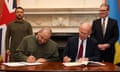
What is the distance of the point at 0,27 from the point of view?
5469mm

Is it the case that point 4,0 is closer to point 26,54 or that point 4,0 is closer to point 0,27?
point 0,27

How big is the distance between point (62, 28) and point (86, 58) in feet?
9.17

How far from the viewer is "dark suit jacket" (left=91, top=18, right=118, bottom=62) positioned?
4562mm

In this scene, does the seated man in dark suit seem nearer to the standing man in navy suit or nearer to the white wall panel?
the standing man in navy suit

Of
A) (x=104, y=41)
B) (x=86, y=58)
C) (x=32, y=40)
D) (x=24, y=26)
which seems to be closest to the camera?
(x=86, y=58)

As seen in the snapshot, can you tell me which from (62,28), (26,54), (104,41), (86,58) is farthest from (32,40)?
(62,28)

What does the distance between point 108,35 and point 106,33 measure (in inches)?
1.6

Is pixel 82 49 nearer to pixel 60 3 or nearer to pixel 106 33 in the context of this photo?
pixel 106 33

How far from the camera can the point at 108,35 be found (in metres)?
4.58

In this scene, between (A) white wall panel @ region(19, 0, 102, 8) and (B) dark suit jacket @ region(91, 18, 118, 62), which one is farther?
(A) white wall panel @ region(19, 0, 102, 8)

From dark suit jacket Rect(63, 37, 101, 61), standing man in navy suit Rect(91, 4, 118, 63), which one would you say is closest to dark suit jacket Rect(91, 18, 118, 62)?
standing man in navy suit Rect(91, 4, 118, 63)

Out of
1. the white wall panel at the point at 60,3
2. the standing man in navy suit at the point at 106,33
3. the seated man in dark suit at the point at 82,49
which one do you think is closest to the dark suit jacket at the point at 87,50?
the seated man in dark suit at the point at 82,49

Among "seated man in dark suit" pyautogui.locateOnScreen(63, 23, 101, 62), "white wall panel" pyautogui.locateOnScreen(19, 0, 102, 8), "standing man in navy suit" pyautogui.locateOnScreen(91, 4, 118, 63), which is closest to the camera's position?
"seated man in dark suit" pyautogui.locateOnScreen(63, 23, 101, 62)

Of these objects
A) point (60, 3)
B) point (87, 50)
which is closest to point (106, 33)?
point (87, 50)
